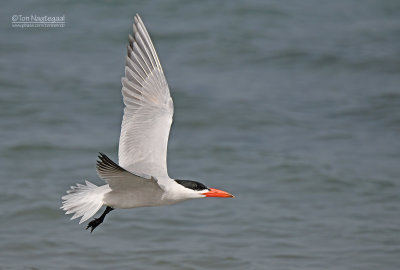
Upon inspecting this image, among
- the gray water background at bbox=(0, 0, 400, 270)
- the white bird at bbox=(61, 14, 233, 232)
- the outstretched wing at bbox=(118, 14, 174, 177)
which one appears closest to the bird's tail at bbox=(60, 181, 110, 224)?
the white bird at bbox=(61, 14, 233, 232)

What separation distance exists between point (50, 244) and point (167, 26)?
523 cm

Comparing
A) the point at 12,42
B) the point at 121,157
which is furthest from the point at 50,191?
the point at 12,42

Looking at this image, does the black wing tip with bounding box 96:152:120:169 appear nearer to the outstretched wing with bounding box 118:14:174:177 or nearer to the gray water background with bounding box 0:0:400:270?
the outstretched wing with bounding box 118:14:174:177

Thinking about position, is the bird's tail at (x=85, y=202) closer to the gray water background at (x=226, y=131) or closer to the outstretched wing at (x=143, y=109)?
the outstretched wing at (x=143, y=109)

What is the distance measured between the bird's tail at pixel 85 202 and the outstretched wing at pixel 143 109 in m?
0.49

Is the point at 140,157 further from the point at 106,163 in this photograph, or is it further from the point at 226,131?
the point at 226,131

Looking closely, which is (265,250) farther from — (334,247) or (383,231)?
(383,231)

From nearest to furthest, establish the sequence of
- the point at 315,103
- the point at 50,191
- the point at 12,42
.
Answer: the point at 50,191 < the point at 315,103 < the point at 12,42

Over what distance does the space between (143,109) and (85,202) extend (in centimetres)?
118

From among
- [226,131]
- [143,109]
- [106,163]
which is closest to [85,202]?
[106,163]

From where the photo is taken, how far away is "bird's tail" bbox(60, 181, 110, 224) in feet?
17.2

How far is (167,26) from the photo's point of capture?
11250 millimetres

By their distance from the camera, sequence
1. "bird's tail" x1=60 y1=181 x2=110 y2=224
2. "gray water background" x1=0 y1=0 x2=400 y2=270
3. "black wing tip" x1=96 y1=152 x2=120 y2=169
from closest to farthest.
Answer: "black wing tip" x1=96 y1=152 x2=120 y2=169, "bird's tail" x1=60 y1=181 x2=110 y2=224, "gray water background" x1=0 y1=0 x2=400 y2=270

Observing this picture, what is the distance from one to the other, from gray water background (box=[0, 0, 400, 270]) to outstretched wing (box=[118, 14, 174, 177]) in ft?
3.18
